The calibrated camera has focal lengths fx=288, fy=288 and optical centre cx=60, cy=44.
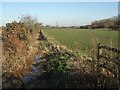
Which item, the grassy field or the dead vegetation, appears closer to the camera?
the dead vegetation

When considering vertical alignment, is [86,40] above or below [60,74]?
below

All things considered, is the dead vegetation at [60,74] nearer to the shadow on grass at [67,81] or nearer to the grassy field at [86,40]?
the shadow on grass at [67,81]

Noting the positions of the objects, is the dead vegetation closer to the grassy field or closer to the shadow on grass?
the shadow on grass

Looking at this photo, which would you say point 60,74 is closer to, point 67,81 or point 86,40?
point 67,81

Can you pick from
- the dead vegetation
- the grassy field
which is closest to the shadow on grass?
Answer: the dead vegetation

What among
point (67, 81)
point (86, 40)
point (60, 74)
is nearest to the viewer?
point (67, 81)

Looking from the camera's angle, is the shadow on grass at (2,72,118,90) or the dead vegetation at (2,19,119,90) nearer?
the shadow on grass at (2,72,118,90)

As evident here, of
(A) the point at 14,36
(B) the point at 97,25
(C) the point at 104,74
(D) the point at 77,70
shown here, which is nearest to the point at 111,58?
(C) the point at 104,74

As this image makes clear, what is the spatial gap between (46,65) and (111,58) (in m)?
3.45

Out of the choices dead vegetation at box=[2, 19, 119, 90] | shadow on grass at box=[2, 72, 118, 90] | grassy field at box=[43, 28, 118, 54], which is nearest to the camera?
shadow on grass at box=[2, 72, 118, 90]

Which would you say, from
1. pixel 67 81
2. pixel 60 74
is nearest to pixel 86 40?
pixel 60 74

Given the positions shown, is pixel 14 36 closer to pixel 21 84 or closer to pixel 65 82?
pixel 21 84

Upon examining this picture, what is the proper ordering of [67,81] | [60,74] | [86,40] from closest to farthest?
[67,81] < [60,74] < [86,40]

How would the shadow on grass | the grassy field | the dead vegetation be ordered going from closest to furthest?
1. the shadow on grass
2. the dead vegetation
3. the grassy field
